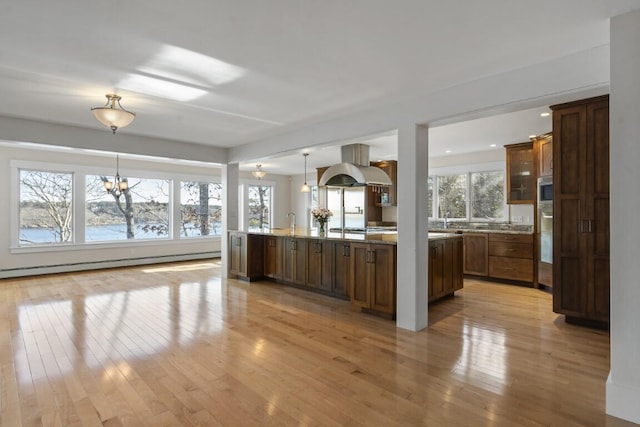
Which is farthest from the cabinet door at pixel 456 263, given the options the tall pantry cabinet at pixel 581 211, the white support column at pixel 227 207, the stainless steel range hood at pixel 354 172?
the white support column at pixel 227 207

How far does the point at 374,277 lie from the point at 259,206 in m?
7.09

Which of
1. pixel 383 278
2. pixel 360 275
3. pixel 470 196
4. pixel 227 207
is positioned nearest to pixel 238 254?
pixel 227 207

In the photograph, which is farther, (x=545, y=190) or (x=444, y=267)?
(x=545, y=190)

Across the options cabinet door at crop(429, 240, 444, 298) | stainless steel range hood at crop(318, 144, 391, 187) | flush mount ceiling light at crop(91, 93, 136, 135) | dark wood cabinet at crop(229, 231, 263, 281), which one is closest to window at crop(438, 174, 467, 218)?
stainless steel range hood at crop(318, 144, 391, 187)

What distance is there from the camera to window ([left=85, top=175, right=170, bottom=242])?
7488 millimetres

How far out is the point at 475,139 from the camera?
5.89 meters

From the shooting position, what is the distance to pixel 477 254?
20.5 ft

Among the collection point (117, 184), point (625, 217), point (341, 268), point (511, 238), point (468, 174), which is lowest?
point (341, 268)

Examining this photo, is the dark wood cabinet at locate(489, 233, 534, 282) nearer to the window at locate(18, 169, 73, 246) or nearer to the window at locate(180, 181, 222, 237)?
the window at locate(180, 181, 222, 237)

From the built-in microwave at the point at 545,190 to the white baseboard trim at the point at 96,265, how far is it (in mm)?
7465

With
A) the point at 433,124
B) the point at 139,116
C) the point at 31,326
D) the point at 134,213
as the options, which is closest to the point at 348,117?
the point at 433,124

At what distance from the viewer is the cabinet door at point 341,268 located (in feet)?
15.6

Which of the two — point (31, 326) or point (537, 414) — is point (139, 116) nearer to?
point (31, 326)

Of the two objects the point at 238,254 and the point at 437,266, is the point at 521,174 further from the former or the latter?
the point at 238,254
